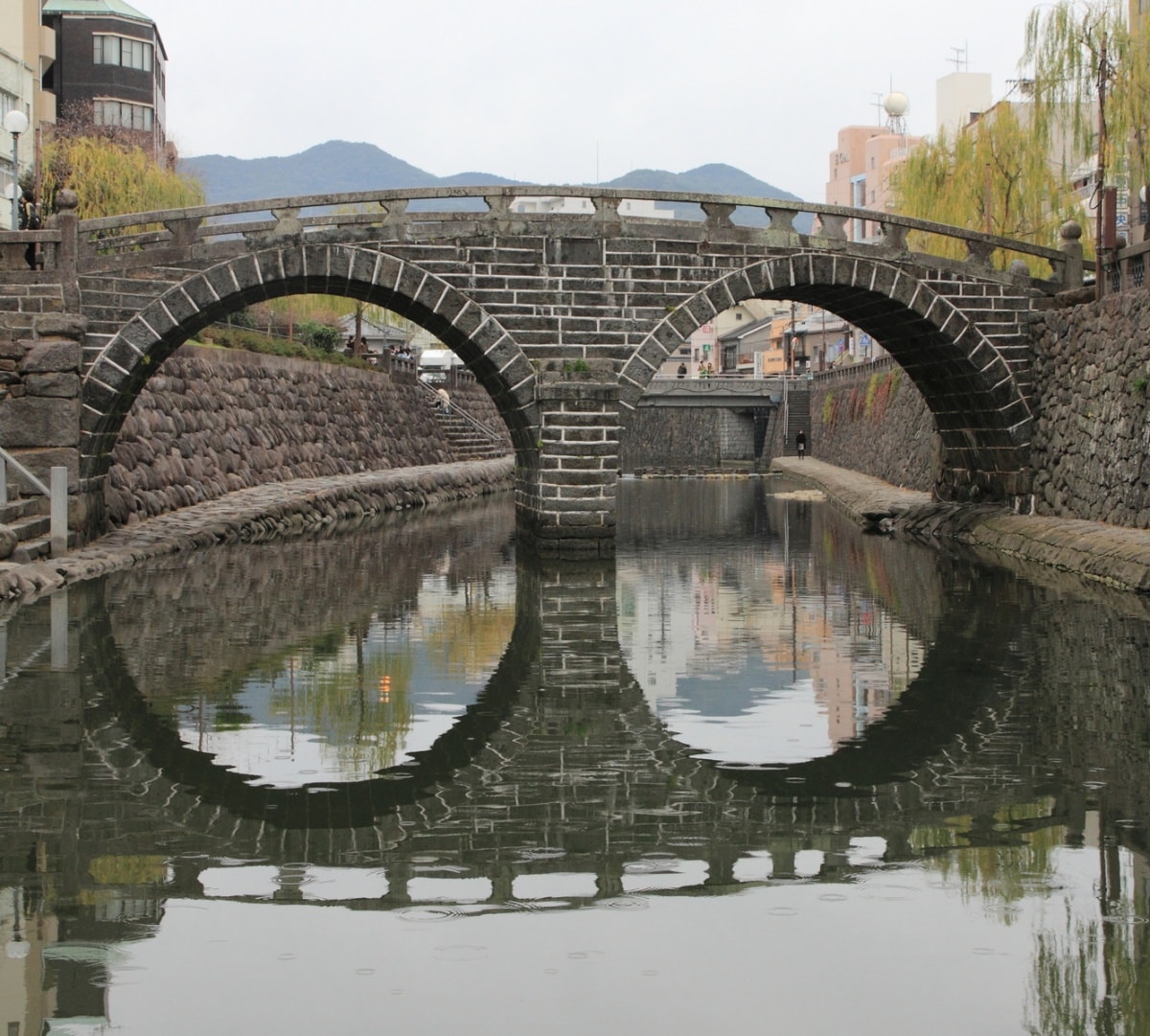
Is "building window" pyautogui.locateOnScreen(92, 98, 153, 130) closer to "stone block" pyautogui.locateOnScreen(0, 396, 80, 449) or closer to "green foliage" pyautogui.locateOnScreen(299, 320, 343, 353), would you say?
"green foliage" pyautogui.locateOnScreen(299, 320, 343, 353)

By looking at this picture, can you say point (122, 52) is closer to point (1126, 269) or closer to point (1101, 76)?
point (1101, 76)

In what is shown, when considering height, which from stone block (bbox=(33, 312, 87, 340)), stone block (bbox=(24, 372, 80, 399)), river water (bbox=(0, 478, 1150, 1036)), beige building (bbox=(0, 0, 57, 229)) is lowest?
river water (bbox=(0, 478, 1150, 1036))

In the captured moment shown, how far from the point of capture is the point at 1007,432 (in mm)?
24703

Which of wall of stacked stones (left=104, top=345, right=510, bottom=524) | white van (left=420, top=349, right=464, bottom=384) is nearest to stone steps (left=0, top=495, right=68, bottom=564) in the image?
wall of stacked stones (left=104, top=345, right=510, bottom=524)

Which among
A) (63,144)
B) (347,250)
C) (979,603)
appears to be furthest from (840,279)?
(63,144)

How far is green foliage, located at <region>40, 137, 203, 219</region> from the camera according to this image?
137ft

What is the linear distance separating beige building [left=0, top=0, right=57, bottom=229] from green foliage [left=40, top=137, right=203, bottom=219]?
1.53 m

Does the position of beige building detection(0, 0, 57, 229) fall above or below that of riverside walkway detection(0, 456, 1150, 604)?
above

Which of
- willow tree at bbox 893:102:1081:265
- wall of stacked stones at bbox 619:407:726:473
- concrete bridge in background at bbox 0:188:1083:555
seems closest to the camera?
concrete bridge in background at bbox 0:188:1083:555

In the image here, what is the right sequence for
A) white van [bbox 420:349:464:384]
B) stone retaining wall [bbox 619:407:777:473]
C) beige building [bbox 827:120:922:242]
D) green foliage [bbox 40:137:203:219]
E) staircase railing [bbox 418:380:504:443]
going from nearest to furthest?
green foliage [bbox 40:137:203:219], staircase railing [bbox 418:380:504:443], white van [bbox 420:349:464:384], stone retaining wall [bbox 619:407:777:473], beige building [bbox 827:120:922:242]

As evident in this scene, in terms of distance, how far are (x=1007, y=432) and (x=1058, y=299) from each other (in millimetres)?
2110

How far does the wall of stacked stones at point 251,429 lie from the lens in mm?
26328

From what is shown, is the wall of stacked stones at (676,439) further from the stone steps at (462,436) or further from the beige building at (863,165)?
the stone steps at (462,436)

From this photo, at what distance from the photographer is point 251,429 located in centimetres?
3303
